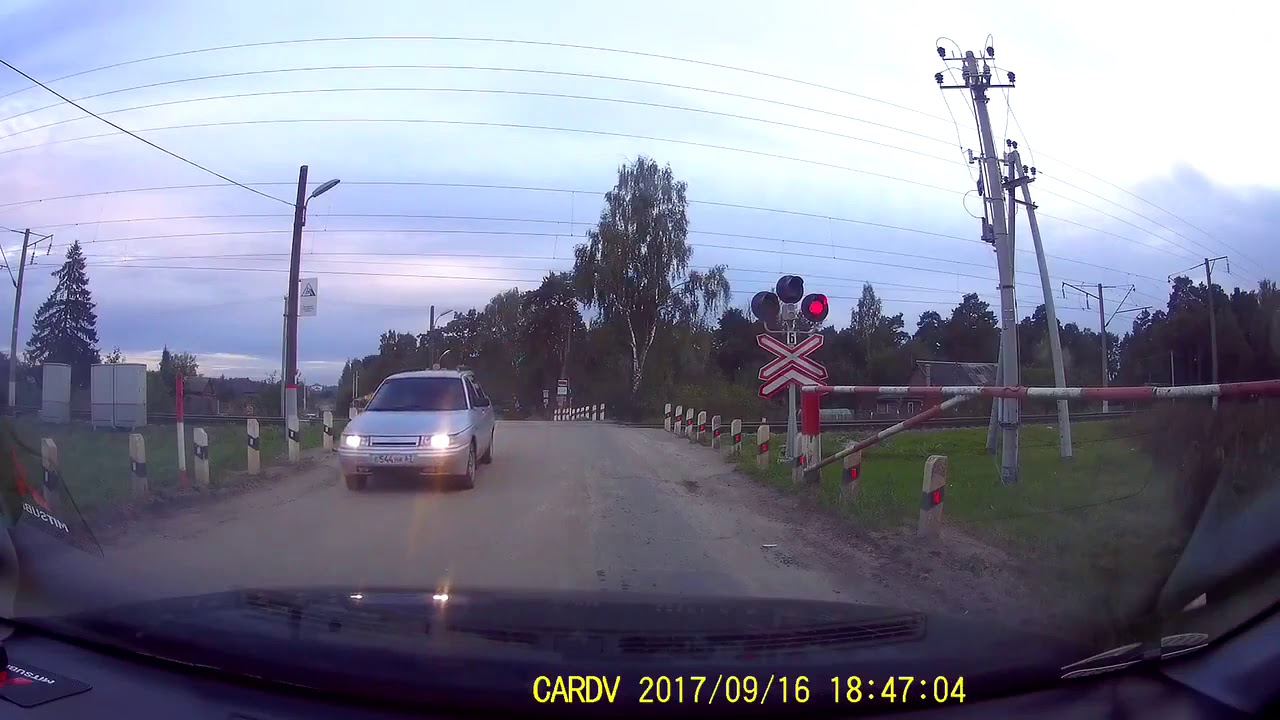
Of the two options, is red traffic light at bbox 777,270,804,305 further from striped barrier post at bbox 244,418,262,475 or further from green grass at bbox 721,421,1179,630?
striped barrier post at bbox 244,418,262,475

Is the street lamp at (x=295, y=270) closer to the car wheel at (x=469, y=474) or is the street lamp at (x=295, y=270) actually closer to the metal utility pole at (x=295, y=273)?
the metal utility pole at (x=295, y=273)

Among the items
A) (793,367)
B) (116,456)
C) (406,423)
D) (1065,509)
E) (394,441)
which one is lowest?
(1065,509)

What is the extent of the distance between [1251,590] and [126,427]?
18.5 meters

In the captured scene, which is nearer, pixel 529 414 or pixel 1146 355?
pixel 1146 355

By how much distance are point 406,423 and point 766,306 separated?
579cm

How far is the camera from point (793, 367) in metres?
12.5

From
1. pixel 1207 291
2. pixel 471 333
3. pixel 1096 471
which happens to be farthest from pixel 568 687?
pixel 471 333

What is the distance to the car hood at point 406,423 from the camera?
10.5m

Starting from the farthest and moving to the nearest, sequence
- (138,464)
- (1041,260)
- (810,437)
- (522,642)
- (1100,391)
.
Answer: (1041,260) < (810,437) < (138,464) < (1100,391) < (522,642)

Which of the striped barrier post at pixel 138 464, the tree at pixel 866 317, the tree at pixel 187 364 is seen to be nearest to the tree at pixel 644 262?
the tree at pixel 866 317

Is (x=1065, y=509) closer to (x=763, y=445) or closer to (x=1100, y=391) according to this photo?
(x=1100, y=391)

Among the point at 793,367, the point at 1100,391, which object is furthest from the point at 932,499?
the point at 793,367

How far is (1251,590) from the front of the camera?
344 centimetres

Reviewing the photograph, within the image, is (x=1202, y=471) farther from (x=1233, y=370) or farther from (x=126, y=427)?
(x=126, y=427)
